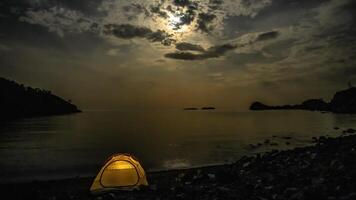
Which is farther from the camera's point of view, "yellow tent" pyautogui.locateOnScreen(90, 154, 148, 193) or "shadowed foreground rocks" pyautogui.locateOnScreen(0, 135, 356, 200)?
"yellow tent" pyautogui.locateOnScreen(90, 154, 148, 193)

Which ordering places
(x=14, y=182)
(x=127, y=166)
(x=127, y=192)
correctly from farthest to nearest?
(x=14, y=182), (x=127, y=166), (x=127, y=192)

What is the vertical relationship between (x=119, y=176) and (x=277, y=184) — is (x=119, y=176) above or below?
below

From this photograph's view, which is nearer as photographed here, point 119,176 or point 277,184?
point 277,184

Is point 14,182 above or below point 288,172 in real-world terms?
below

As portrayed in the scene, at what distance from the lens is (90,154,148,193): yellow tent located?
16328mm

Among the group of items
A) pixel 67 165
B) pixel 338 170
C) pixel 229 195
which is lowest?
pixel 67 165

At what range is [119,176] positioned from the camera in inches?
656

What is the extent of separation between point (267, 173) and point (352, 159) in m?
4.24

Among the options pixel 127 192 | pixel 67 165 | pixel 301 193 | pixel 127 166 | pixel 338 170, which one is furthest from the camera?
pixel 67 165

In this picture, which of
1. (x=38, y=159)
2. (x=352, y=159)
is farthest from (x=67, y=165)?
(x=352, y=159)

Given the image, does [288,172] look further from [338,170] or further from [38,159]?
[38,159]

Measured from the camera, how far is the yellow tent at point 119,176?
53.6ft

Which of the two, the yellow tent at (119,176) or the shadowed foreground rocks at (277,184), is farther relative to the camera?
the yellow tent at (119,176)

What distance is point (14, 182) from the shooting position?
25.5 metres
